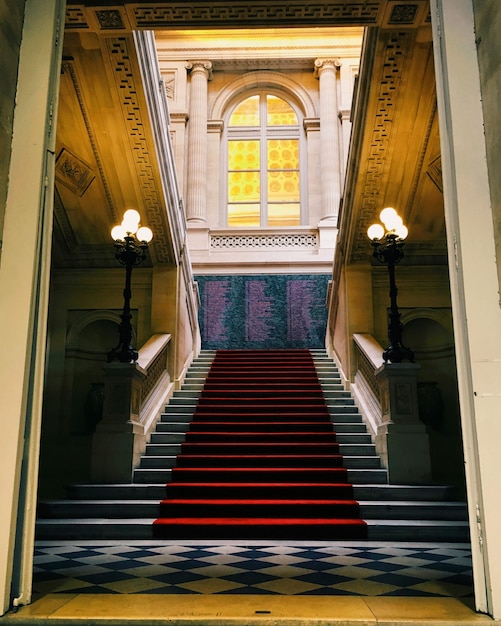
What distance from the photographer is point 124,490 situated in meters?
6.27

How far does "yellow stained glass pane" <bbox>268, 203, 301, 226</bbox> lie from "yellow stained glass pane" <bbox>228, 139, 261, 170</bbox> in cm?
123

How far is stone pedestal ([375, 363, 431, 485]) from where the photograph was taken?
6.47 meters

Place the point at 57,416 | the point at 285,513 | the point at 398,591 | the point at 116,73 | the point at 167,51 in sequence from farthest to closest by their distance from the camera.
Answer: the point at 167,51 < the point at 57,416 < the point at 116,73 < the point at 285,513 < the point at 398,591

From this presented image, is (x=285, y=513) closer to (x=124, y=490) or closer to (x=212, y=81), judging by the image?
(x=124, y=490)

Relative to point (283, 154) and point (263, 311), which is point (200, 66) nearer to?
point (283, 154)

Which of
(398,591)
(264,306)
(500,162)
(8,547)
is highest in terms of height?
(264,306)

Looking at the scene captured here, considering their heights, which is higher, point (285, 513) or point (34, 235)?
point (34, 235)

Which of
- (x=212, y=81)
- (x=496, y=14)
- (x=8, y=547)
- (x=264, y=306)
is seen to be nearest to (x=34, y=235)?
(x=8, y=547)

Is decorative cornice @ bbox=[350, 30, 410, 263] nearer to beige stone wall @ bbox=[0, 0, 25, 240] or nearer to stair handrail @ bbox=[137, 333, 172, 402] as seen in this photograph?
stair handrail @ bbox=[137, 333, 172, 402]

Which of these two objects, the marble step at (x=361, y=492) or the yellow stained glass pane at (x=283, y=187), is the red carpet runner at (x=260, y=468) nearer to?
the marble step at (x=361, y=492)

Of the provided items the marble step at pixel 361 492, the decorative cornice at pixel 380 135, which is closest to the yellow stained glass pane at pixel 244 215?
the decorative cornice at pixel 380 135

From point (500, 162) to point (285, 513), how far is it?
13.2 ft

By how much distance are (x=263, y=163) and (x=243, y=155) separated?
590mm

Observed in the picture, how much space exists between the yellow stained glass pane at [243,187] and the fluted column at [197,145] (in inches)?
30.9
